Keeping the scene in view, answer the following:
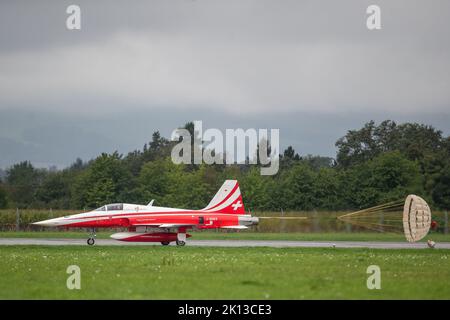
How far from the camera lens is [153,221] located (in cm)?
3538

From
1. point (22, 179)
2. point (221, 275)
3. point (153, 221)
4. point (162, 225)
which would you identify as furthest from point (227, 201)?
point (22, 179)

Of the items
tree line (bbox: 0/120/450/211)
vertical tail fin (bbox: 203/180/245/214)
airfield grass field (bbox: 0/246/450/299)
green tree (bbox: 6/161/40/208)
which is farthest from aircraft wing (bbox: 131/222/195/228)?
green tree (bbox: 6/161/40/208)

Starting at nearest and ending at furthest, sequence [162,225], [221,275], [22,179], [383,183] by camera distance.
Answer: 1. [221,275]
2. [162,225]
3. [383,183]
4. [22,179]

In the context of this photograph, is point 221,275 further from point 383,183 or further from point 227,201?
point 383,183

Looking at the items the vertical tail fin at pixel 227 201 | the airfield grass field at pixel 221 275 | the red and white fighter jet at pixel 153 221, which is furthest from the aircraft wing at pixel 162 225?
the airfield grass field at pixel 221 275

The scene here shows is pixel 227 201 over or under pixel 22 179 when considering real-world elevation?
under

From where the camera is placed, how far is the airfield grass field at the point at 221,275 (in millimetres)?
15914

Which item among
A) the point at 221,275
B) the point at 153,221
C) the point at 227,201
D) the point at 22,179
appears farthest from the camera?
the point at 22,179

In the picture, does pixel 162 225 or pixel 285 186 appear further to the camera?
pixel 285 186

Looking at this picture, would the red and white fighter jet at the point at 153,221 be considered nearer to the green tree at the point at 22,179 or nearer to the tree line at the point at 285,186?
the tree line at the point at 285,186

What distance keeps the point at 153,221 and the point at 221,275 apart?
1634cm

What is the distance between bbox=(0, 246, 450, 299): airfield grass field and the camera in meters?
15.9

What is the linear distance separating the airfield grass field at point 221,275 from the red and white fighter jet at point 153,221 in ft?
22.7

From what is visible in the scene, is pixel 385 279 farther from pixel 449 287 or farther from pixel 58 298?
pixel 58 298
